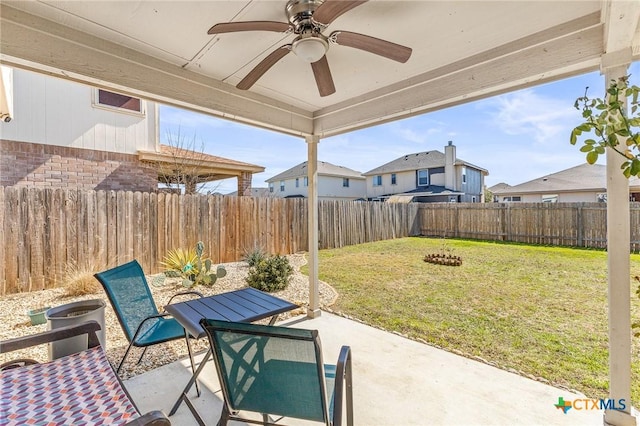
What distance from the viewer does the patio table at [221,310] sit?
7.13 feet

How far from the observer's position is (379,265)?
7680mm

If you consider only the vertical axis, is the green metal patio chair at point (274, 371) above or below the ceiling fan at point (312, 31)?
below

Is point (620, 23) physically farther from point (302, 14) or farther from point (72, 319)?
point (72, 319)

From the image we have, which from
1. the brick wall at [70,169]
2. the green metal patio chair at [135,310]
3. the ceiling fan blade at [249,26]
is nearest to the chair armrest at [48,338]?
the green metal patio chair at [135,310]

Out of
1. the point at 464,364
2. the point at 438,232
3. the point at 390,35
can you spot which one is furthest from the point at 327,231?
the point at 390,35

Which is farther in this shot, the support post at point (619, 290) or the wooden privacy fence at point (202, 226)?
the wooden privacy fence at point (202, 226)

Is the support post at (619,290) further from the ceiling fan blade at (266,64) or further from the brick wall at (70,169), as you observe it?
the brick wall at (70,169)

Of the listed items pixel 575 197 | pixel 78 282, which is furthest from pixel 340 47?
pixel 575 197

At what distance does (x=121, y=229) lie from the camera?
601 cm

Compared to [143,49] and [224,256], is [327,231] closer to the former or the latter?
[224,256]

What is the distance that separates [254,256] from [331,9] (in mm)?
6147

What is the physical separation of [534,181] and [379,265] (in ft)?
57.0

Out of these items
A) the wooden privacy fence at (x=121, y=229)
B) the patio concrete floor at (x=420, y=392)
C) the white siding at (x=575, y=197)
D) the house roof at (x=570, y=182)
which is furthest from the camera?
the house roof at (x=570, y=182)

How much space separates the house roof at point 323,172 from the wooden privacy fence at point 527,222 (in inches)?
393
